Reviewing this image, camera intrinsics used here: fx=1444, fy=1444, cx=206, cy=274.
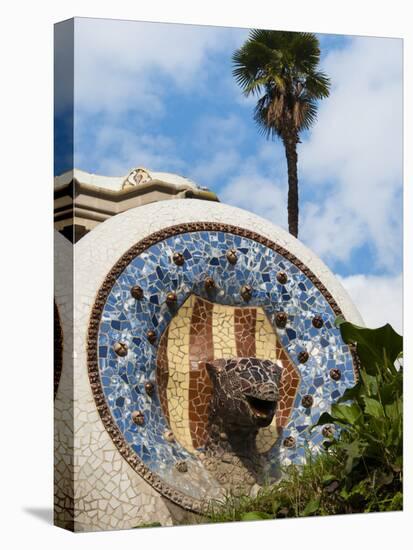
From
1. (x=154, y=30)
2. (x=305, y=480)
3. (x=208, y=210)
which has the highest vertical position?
(x=154, y=30)

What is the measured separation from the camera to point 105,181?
11.8m

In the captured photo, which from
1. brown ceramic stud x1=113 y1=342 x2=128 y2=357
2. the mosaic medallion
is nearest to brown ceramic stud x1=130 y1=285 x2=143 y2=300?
the mosaic medallion

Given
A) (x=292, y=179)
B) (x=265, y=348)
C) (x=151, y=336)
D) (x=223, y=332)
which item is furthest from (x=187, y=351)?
(x=292, y=179)

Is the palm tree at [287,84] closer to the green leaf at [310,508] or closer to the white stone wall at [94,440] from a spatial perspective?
the white stone wall at [94,440]

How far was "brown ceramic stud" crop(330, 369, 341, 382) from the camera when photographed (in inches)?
512

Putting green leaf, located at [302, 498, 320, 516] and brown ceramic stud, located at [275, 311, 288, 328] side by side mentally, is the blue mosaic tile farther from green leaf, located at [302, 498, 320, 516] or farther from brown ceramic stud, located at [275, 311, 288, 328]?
green leaf, located at [302, 498, 320, 516]

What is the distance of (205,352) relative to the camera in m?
12.6

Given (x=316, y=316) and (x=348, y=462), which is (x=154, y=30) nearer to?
(x=316, y=316)

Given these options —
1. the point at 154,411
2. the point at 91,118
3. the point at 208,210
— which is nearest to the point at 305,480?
the point at 154,411

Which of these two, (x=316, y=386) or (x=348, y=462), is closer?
(x=348, y=462)

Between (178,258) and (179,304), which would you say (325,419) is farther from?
(178,258)

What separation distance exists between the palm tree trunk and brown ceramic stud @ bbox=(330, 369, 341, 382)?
4.29ft

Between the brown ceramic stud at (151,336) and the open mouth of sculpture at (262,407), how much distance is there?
3.07 ft

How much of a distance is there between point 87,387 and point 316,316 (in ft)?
8.33
